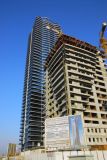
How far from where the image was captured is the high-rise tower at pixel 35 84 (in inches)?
4520

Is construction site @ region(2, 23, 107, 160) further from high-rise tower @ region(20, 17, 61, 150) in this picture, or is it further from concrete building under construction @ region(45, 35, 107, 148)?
high-rise tower @ region(20, 17, 61, 150)

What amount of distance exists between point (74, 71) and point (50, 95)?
66.3 feet

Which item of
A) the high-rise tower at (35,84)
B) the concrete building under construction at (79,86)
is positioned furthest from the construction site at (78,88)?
the high-rise tower at (35,84)

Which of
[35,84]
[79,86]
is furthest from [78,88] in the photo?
[35,84]

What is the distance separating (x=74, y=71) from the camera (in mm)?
80875

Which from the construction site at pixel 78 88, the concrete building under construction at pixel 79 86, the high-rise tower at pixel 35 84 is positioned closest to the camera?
the construction site at pixel 78 88

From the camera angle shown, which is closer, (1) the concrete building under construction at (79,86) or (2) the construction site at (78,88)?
(2) the construction site at (78,88)

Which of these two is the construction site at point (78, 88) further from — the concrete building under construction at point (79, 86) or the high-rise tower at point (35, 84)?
the high-rise tower at point (35, 84)

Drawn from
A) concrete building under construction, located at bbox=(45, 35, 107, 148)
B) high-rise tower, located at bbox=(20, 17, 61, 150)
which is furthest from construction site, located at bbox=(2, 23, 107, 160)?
high-rise tower, located at bbox=(20, 17, 61, 150)

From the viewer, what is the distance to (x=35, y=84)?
132m

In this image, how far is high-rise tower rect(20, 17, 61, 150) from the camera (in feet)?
377

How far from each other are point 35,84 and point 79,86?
59004mm

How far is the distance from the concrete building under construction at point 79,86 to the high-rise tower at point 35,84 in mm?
17765

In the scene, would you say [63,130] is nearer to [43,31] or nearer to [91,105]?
[91,105]
